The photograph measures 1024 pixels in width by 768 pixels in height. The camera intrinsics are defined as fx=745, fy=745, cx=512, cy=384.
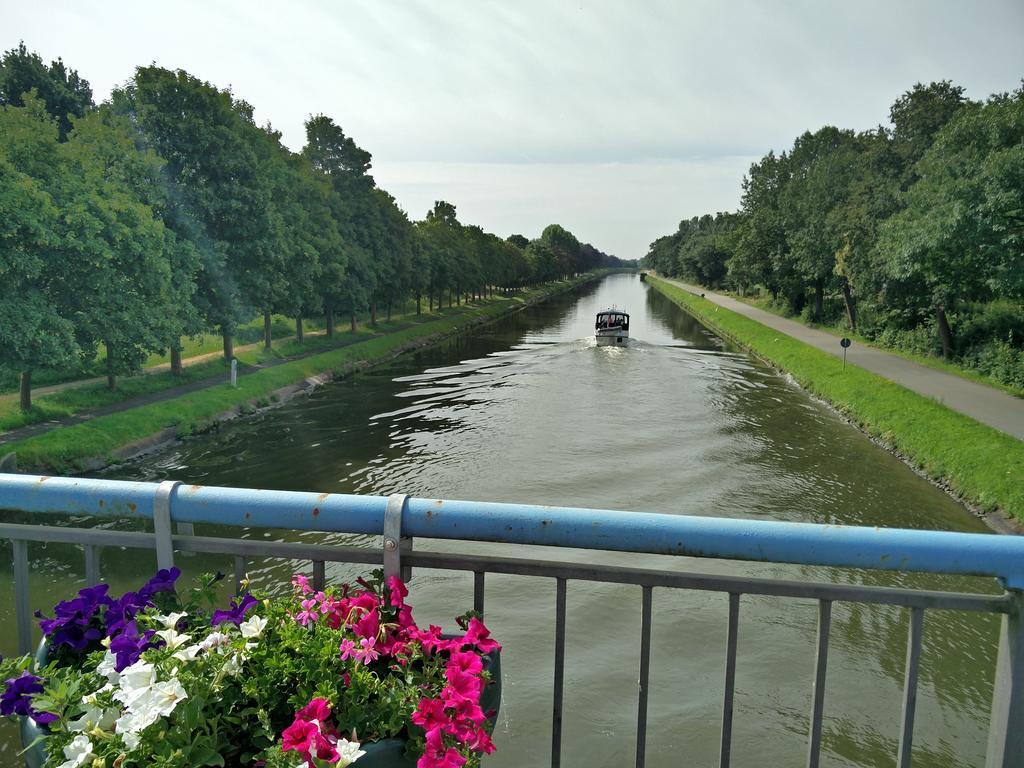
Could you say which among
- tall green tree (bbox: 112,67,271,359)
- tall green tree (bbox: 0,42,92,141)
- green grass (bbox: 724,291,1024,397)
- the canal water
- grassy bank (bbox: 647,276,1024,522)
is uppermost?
tall green tree (bbox: 0,42,92,141)

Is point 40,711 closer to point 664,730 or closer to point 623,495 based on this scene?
point 664,730

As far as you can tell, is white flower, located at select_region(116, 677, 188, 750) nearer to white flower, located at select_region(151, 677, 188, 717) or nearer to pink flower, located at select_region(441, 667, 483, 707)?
white flower, located at select_region(151, 677, 188, 717)

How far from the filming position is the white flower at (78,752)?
1938 mm

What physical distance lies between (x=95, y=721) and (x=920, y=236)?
1152 inches

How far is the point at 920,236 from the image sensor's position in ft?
85.7

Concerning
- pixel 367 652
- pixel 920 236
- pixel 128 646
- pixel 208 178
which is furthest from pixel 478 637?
pixel 208 178

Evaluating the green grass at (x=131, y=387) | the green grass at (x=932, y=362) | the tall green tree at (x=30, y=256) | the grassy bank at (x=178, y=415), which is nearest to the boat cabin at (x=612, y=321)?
the green grass at (x=932, y=362)

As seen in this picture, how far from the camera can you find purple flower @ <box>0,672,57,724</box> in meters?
2.24

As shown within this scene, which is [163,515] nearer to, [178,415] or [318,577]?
[318,577]

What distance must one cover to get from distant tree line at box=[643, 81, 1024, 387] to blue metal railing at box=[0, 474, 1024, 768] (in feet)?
81.8

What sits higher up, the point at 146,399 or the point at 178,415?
the point at 146,399

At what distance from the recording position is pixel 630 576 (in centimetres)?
254

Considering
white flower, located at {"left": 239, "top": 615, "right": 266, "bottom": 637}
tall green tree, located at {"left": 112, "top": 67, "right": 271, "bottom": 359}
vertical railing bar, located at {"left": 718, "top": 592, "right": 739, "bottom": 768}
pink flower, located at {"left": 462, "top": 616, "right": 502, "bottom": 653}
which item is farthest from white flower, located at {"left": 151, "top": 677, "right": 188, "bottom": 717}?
tall green tree, located at {"left": 112, "top": 67, "right": 271, "bottom": 359}

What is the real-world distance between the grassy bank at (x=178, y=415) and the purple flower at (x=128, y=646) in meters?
15.7
